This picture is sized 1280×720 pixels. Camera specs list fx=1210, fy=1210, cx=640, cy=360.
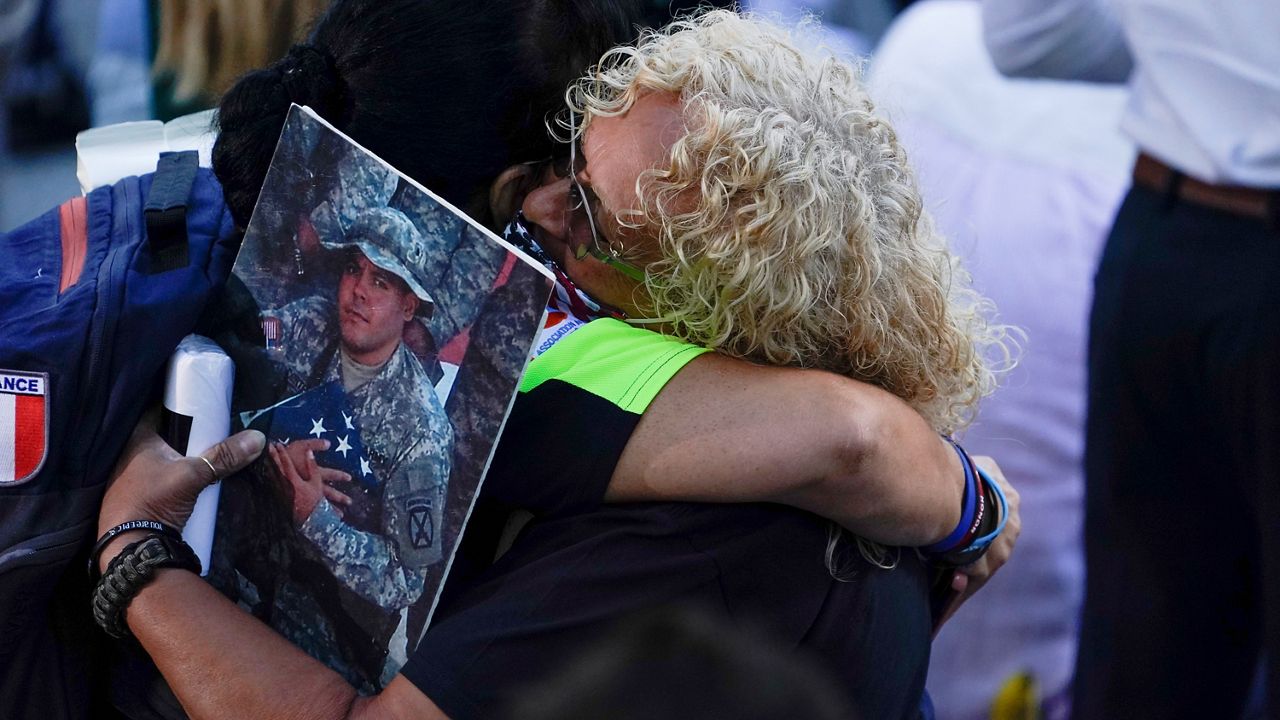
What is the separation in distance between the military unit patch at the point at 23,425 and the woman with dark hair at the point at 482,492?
9cm

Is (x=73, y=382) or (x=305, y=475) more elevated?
(x=73, y=382)

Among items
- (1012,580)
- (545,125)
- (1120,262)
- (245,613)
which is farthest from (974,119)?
(245,613)

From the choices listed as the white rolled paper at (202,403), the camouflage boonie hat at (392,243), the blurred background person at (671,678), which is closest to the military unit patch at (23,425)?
the white rolled paper at (202,403)

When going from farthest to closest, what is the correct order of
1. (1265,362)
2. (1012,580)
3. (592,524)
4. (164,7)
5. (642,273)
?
1. (164,7)
2. (1012,580)
3. (1265,362)
4. (642,273)
5. (592,524)

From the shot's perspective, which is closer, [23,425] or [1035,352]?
[23,425]

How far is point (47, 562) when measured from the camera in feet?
4.16

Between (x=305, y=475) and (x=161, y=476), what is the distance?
15 cm

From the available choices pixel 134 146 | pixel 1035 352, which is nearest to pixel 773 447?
pixel 134 146

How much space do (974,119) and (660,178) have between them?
5.62 feet

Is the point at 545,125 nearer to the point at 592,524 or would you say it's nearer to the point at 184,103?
the point at 592,524

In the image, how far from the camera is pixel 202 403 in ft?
4.29

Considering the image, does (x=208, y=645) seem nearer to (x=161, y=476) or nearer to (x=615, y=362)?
(x=161, y=476)

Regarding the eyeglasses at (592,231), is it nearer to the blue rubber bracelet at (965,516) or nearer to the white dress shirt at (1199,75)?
the blue rubber bracelet at (965,516)

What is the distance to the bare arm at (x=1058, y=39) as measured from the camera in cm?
213
